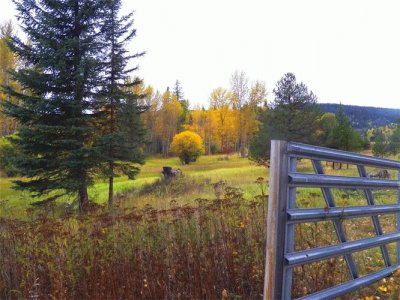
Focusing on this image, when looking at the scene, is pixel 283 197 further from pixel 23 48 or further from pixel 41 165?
pixel 23 48

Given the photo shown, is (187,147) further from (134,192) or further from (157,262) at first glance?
(157,262)

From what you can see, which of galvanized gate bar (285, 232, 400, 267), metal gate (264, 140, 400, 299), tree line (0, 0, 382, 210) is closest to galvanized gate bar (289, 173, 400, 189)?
metal gate (264, 140, 400, 299)

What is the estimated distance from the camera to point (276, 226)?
2352mm

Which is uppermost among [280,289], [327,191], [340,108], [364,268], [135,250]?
[340,108]

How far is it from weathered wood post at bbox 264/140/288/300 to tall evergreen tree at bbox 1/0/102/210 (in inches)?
431

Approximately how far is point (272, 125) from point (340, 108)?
1242cm

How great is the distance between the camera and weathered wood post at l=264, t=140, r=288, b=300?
2354 mm

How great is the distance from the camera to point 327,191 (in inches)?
118

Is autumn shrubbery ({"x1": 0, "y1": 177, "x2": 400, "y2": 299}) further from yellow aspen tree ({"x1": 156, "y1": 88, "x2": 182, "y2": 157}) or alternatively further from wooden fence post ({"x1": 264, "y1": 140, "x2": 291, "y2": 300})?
yellow aspen tree ({"x1": 156, "y1": 88, "x2": 182, "y2": 157})

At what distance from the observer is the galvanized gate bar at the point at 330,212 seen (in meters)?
2.47

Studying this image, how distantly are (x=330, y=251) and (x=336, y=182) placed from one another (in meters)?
0.56

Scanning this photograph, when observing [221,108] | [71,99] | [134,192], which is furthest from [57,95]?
[221,108]

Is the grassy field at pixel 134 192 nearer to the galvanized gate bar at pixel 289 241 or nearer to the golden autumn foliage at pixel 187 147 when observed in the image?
the galvanized gate bar at pixel 289 241

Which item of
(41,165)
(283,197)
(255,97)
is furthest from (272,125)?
(255,97)
